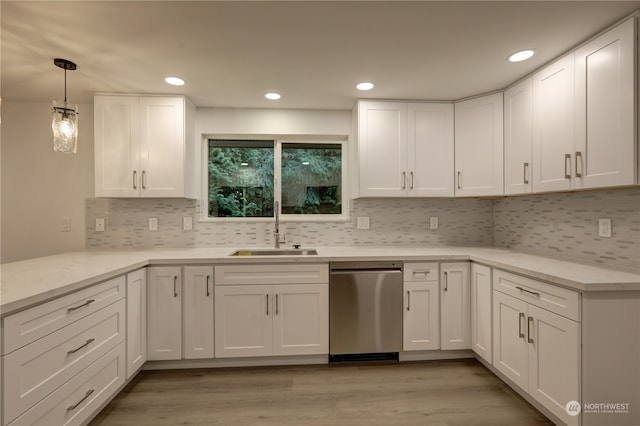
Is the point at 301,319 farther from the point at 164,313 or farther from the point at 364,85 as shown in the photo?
the point at 364,85

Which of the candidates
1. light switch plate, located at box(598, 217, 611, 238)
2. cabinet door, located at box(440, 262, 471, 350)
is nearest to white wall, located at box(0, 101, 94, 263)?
cabinet door, located at box(440, 262, 471, 350)

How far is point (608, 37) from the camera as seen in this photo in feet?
5.35

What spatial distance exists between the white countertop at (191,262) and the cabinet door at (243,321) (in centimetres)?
25

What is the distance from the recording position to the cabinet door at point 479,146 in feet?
8.29

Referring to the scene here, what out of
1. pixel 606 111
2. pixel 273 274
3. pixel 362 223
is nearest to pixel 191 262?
pixel 273 274

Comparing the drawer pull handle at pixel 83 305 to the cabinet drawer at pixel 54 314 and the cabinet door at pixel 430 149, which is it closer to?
the cabinet drawer at pixel 54 314

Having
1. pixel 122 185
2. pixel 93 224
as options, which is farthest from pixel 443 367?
pixel 93 224

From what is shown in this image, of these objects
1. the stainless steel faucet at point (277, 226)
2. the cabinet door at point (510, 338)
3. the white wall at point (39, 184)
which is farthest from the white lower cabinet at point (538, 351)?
the white wall at point (39, 184)

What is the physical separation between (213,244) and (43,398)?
1.69m

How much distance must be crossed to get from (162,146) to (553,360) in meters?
3.14

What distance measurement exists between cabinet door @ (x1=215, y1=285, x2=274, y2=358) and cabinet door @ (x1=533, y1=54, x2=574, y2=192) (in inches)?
85.7

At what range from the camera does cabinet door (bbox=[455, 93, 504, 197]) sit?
2527 millimetres

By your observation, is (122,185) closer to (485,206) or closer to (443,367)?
(443,367)

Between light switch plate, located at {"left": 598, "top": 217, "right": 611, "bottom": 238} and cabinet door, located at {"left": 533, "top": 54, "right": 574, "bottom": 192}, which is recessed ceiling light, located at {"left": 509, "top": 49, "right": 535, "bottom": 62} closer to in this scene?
cabinet door, located at {"left": 533, "top": 54, "right": 574, "bottom": 192}
